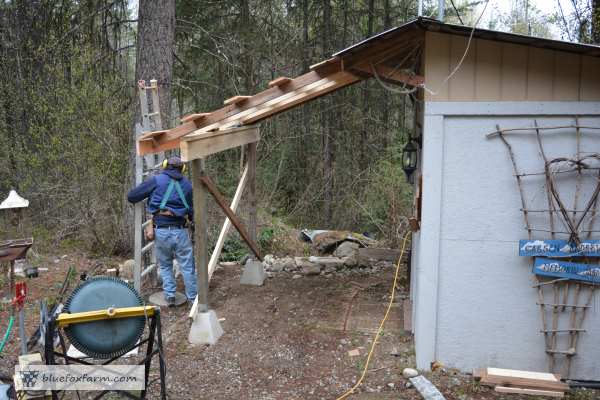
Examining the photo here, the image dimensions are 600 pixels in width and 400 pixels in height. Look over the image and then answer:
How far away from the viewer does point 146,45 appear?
324 inches

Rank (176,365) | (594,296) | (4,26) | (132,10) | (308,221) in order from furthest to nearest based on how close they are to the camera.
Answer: (308,221) → (132,10) → (4,26) → (176,365) → (594,296)

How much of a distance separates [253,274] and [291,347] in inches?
87.1

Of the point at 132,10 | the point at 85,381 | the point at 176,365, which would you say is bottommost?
the point at 176,365

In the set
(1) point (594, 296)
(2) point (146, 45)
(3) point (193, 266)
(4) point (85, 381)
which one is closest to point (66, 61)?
(2) point (146, 45)

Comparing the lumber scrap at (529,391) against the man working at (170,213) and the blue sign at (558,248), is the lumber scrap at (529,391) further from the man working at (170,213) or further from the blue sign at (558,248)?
the man working at (170,213)

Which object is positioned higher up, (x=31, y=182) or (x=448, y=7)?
(x=448, y=7)

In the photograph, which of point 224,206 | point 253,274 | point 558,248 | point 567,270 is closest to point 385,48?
point 558,248

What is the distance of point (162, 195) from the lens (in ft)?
21.0

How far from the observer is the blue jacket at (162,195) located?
638 cm

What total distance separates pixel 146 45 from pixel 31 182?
3.43 m

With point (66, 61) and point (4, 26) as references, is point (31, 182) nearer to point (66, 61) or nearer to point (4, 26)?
point (66, 61)

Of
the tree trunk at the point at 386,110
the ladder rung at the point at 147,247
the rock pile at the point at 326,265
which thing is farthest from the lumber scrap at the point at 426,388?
the tree trunk at the point at 386,110

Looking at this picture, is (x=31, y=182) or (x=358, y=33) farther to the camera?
(x=358, y=33)

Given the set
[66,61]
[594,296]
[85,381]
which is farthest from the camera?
[66,61]
